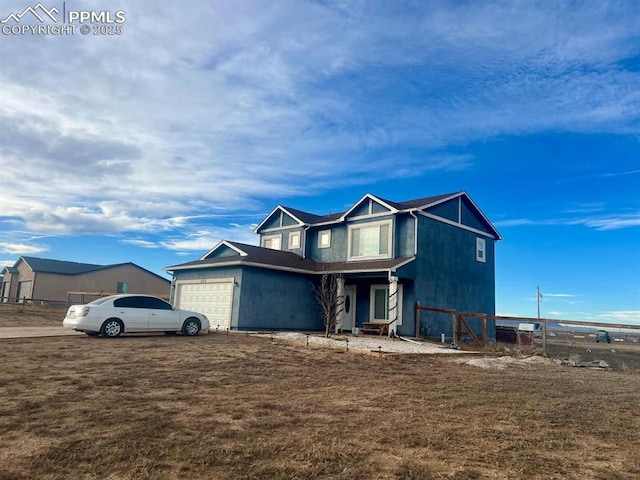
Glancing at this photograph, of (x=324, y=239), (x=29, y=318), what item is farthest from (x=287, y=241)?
(x=29, y=318)

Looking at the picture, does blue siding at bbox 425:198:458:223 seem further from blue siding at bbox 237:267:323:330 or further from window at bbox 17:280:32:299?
window at bbox 17:280:32:299

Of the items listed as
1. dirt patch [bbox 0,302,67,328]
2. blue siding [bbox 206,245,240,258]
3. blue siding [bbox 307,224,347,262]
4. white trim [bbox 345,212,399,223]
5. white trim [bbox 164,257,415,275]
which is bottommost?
dirt patch [bbox 0,302,67,328]

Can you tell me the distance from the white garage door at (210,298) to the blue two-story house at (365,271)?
0.16ft

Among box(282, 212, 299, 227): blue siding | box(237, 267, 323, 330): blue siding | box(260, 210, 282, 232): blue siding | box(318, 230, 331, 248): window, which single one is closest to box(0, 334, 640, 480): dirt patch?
box(237, 267, 323, 330): blue siding

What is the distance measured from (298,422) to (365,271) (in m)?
A: 14.7

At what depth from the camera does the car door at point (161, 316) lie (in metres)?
16.1

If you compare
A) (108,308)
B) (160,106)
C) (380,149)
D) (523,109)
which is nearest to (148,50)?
(160,106)

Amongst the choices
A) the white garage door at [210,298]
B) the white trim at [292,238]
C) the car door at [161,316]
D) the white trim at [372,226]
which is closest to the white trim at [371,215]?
the white trim at [372,226]

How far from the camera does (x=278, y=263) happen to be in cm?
2139

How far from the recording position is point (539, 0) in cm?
1221

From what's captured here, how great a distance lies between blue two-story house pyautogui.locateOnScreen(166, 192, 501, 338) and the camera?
20281 mm

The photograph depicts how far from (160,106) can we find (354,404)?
12024 millimetres

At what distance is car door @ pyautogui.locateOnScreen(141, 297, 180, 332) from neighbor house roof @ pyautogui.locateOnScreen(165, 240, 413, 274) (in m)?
4.10

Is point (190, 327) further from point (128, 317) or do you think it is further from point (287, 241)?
point (287, 241)
